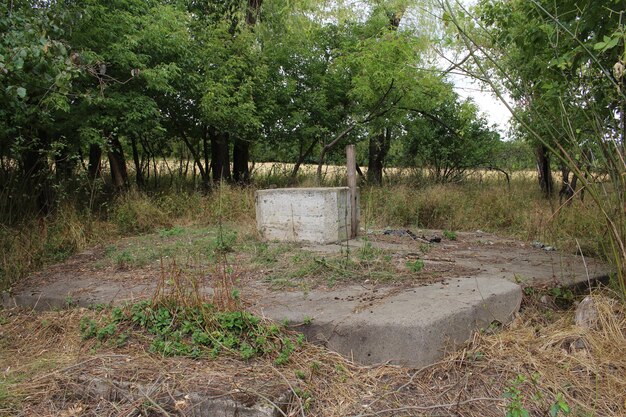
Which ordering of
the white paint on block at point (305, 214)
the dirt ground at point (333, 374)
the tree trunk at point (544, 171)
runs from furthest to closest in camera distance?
the tree trunk at point (544, 171), the white paint on block at point (305, 214), the dirt ground at point (333, 374)

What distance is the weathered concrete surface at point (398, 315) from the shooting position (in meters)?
3.20

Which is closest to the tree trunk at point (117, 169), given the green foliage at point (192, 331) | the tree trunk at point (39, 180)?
the tree trunk at point (39, 180)

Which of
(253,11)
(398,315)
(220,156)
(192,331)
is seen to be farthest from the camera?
(220,156)

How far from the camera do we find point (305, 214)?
6586mm

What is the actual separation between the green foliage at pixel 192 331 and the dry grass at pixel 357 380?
0.08 metres

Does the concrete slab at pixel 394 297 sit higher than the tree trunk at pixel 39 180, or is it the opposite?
the tree trunk at pixel 39 180

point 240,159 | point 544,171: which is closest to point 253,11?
point 240,159

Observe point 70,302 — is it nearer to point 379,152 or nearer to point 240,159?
point 240,159

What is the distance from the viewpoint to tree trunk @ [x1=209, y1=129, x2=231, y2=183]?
11.9m

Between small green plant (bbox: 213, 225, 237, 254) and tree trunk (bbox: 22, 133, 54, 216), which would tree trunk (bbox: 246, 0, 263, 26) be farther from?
small green plant (bbox: 213, 225, 237, 254)

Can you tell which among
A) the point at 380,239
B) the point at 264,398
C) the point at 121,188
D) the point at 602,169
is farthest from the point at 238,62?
the point at 264,398

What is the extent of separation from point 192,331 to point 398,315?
1.42 metres

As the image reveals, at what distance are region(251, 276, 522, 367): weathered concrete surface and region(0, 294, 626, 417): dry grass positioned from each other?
0.10 m

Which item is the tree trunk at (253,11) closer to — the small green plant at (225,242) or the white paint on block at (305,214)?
the white paint on block at (305,214)
